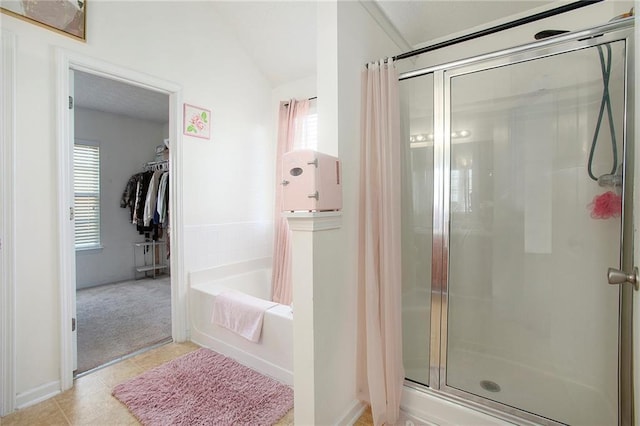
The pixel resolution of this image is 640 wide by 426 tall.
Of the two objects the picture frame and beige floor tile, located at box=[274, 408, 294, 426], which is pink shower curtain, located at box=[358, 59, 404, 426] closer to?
beige floor tile, located at box=[274, 408, 294, 426]

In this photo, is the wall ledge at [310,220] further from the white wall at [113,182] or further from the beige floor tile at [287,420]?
the white wall at [113,182]

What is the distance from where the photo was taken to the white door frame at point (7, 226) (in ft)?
5.25

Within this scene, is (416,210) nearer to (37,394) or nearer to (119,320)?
(37,394)

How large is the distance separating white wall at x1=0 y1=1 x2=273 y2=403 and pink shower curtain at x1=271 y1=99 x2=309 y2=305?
0.26 meters

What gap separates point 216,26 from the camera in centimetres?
271

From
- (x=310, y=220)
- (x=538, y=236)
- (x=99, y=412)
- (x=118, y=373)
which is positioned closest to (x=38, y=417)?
(x=99, y=412)

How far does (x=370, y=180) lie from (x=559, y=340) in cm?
158

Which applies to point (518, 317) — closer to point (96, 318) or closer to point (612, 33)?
point (612, 33)

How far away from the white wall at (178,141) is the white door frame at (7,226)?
0.04 metres

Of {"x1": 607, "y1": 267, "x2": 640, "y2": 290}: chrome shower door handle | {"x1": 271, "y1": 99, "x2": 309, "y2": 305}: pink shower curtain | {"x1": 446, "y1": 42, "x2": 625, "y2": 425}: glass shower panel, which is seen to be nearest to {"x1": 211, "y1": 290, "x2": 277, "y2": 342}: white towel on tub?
{"x1": 271, "y1": 99, "x2": 309, "y2": 305}: pink shower curtain

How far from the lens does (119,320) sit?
9.49 feet

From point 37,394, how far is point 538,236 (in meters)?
3.32

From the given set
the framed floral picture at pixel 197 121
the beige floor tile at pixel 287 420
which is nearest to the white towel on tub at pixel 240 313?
the beige floor tile at pixel 287 420

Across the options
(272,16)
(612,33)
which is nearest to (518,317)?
(612,33)
